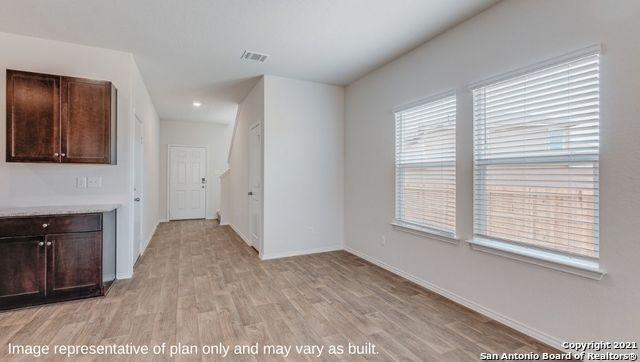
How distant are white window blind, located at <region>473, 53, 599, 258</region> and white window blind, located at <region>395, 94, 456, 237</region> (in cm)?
31

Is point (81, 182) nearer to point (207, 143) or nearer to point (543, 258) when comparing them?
point (543, 258)

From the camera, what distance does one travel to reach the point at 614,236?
5.85ft

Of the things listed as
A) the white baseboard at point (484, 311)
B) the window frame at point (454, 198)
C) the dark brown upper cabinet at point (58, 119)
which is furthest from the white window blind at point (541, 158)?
the dark brown upper cabinet at point (58, 119)

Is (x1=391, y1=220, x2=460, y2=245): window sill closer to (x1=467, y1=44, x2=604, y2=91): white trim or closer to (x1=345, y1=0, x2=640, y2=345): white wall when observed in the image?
(x1=345, y1=0, x2=640, y2=345): white wall

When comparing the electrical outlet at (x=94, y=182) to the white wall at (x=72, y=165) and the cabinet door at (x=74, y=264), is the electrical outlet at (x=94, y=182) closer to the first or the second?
the white wall at (x=72, y=165)

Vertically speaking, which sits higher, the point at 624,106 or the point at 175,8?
the point at 175,8

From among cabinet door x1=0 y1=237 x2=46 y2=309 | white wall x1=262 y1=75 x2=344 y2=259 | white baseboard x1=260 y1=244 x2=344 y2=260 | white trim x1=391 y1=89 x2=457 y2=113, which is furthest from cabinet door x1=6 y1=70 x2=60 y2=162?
white trim x1=391 y1=89 x2=457 y2=113

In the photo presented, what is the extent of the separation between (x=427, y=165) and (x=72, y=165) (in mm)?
3931


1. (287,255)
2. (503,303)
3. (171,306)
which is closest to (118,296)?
(171,306)

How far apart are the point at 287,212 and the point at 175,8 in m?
2.81

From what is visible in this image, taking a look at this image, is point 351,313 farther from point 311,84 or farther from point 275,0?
point 311,84

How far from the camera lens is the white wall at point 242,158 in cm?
461

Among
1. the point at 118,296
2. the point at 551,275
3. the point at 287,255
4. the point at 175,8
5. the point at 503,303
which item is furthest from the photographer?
the point at 287,255

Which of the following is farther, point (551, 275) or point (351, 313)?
point (351, 313)
